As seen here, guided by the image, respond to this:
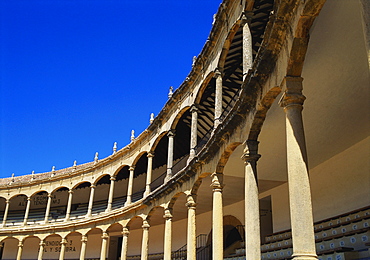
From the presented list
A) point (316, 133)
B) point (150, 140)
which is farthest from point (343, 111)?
point (150, 140)

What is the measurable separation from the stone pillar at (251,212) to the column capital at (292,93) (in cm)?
231

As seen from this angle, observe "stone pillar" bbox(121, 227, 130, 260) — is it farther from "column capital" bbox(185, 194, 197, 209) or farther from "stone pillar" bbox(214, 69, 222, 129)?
"stone pillar" bbox(214, 69, 222, 129)

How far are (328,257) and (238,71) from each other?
7.99 meters

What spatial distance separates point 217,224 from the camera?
1036cm

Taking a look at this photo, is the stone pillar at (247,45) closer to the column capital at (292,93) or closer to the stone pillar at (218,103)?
the stone pillar at (218,103)

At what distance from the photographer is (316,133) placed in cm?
1059

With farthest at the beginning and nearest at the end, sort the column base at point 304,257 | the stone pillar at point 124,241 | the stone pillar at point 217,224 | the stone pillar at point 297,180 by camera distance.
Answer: the stone pillar at point 124,241
the stone pillar at point 217,224
the stone pillar at point 297,180
the column base at point 304,257

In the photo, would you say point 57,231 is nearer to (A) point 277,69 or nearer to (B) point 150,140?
(B) point 150,140

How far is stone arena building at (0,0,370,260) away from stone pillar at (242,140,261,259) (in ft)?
0.07

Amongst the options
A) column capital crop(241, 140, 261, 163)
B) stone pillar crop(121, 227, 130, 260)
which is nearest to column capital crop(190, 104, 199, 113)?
column capital crop(241, 140, 261, 163)

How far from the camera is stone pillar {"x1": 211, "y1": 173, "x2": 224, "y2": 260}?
402 inches

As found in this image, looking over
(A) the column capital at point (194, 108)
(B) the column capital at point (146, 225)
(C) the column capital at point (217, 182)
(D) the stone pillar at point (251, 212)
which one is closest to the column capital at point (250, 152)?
(D) the stone pillar at point (251, 212)

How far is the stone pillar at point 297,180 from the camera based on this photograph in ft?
17.9

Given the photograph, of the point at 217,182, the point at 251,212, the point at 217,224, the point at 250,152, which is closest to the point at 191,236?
the point at 217,224
